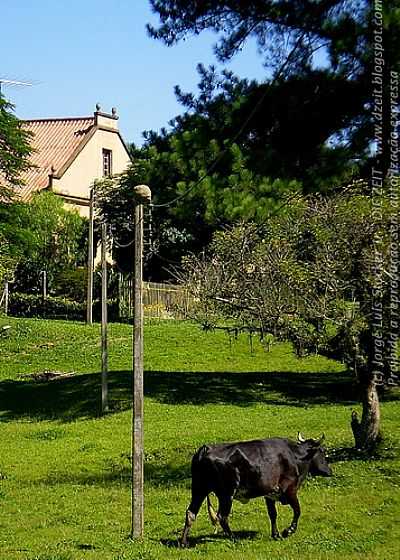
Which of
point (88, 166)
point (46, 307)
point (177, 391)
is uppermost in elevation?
point (88, 166)

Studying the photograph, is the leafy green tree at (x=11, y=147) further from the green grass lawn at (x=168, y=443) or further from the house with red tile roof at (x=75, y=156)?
the house with red tile roof at (x=75, y=156)

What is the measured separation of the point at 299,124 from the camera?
17.2m

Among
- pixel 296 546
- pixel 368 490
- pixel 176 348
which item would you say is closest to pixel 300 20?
pixel 368 490

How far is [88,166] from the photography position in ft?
204

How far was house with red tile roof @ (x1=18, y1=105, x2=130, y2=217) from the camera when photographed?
59.8 m

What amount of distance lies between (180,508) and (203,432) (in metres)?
6.28

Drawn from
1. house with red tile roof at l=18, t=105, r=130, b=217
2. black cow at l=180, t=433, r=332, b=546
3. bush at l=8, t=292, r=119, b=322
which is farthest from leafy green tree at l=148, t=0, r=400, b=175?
house with red tile roof at l=18, t=105, r=130, b=217

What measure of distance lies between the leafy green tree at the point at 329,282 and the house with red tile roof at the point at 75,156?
41.3 m

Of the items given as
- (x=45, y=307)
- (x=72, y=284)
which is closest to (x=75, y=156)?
(x=72, y=284)

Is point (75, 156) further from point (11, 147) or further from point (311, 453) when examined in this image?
point (311, 453)

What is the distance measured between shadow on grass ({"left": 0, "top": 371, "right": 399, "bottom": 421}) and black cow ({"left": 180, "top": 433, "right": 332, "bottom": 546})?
12074mm

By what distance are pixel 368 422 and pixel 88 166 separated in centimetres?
4724

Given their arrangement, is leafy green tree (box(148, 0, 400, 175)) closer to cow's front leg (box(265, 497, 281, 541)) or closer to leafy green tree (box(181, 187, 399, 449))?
leafy green tree (box(181, 187, 399, 449))

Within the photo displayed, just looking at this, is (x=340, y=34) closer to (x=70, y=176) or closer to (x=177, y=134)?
(x=177, y=134)
